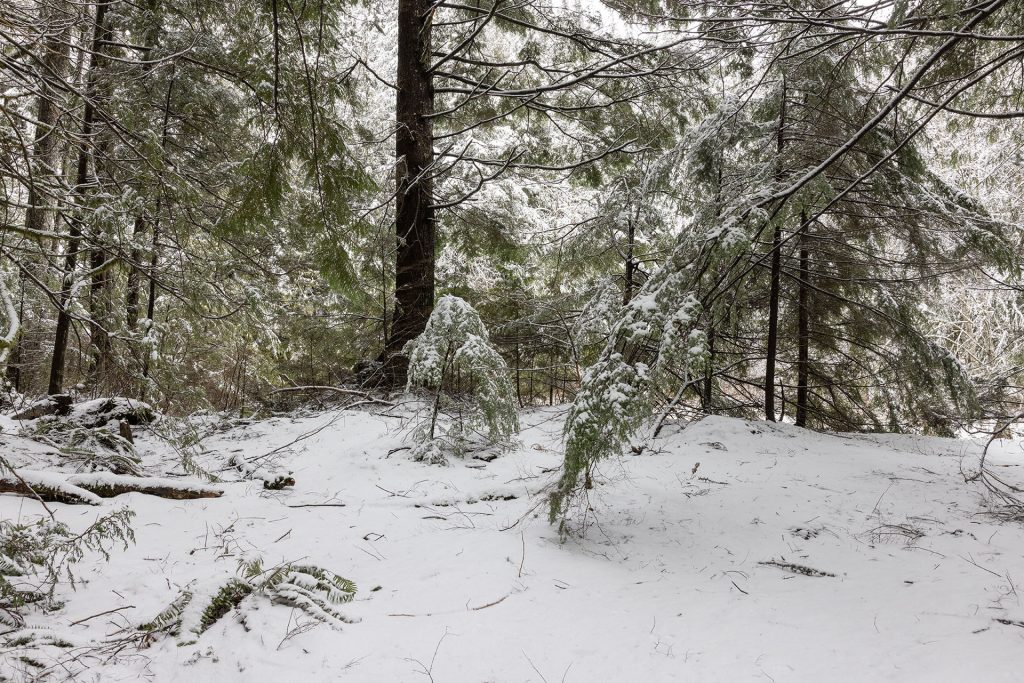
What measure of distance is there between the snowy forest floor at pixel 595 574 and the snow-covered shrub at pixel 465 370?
299mm

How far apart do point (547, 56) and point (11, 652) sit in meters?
7.18

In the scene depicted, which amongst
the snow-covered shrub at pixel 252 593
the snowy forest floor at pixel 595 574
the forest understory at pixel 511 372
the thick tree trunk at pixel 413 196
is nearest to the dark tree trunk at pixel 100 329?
the forest understory at pixel 511 372

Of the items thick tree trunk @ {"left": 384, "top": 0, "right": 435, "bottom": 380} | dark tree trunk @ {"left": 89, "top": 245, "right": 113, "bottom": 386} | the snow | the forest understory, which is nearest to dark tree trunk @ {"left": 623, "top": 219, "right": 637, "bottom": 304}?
the forest understory

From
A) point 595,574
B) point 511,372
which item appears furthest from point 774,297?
point 595,574

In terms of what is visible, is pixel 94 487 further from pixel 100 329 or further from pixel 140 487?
pixel 100 329

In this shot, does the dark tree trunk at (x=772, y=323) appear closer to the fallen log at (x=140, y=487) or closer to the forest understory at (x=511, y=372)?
the forest understory at (x=511, y=372)

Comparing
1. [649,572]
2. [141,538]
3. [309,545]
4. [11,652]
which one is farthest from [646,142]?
[11,652]

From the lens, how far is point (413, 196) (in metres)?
5.98

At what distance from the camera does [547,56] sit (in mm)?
6582

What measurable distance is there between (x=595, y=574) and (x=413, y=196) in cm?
478

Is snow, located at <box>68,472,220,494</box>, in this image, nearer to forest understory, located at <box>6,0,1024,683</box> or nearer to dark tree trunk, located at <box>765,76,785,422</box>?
forest understory, located at <box>6,0,1024,683</box>

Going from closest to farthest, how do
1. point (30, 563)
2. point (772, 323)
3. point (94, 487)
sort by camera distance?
point (30, 563)
point (94, 487)
point (772, 323)

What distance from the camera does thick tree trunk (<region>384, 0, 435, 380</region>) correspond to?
595 centimetres

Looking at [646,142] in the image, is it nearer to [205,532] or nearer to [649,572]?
[649,572]
